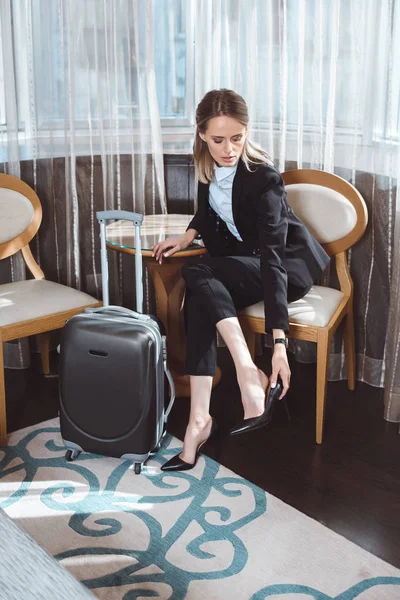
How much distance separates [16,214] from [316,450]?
1.50 meters

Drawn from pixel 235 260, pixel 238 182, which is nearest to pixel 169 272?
pixel 235 260

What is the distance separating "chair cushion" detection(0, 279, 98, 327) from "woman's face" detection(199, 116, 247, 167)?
2.40 ft

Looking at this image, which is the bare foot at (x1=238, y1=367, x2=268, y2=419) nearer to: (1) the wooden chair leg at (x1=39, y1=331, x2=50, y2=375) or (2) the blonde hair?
(2) the blonde hair

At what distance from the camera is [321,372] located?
7.63ft

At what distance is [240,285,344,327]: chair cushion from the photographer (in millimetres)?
2340

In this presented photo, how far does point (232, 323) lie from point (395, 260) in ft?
2.28

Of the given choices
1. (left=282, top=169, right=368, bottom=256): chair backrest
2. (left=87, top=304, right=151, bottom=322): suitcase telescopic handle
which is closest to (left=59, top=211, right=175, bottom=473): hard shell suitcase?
(left=87, top=304, right=151, bottom=322): suitcase telescopic handle

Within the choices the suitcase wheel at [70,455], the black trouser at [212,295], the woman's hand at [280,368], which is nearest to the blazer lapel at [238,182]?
the black trouser at [212,295]

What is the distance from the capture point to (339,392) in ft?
9.23

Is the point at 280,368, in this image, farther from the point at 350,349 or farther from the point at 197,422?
the point at 350,349

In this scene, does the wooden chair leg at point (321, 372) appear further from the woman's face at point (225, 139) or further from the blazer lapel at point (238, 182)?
the woman's face at point (225, 139)

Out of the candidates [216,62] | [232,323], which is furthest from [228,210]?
[216,62]

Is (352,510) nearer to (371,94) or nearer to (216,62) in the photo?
(371,94)

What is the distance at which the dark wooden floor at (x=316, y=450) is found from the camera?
2.01 metres
